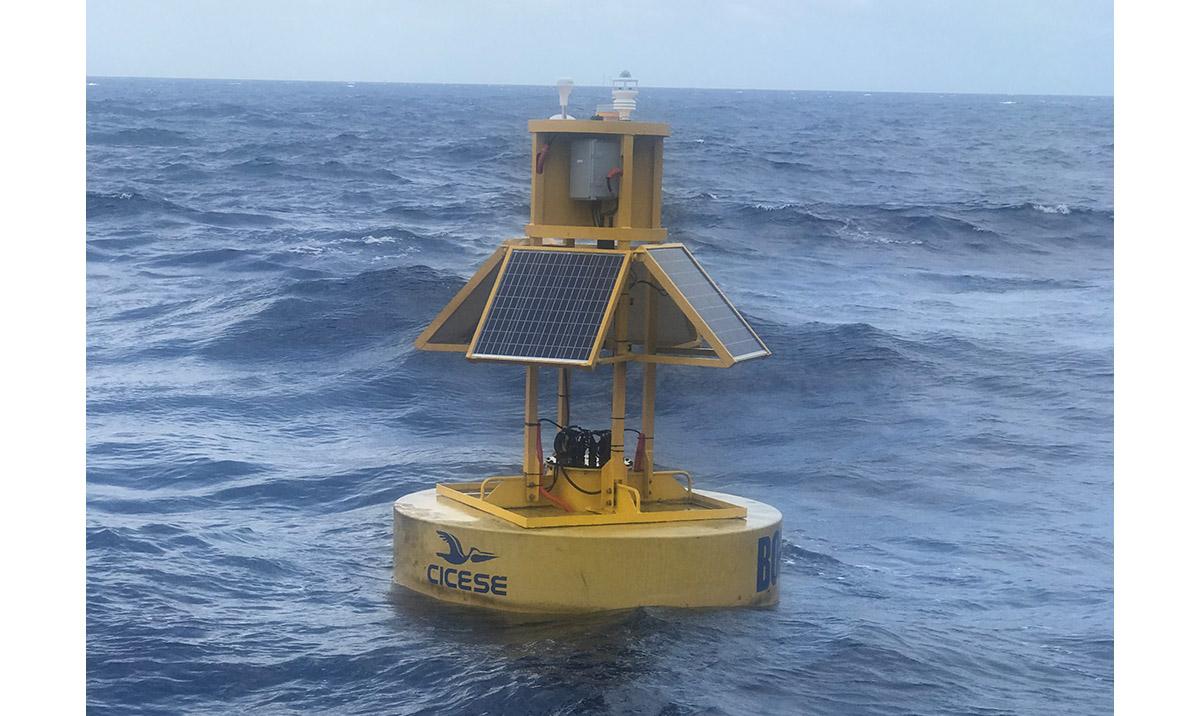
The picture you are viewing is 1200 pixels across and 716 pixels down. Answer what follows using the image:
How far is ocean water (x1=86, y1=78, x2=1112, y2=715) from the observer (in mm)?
12742

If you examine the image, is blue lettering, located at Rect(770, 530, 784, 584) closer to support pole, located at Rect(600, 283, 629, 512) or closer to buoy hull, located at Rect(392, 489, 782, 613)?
buoy hull, located at Rect(392, 489, 782, 613)

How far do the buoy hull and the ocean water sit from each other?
18cm

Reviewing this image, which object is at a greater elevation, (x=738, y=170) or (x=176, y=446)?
(x=738, y=170)

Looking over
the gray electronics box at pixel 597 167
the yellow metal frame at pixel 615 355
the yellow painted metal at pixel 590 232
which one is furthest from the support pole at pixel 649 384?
the gray electronics box at pixel 597 167

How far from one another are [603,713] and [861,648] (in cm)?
268

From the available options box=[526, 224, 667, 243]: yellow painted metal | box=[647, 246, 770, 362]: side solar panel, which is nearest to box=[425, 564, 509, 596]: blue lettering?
box=[647, 246, 770, 362]: side solar panel

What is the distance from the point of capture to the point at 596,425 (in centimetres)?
2298

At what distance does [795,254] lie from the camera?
40156mm

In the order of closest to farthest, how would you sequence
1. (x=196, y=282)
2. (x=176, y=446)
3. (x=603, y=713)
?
(x=603, y=713)
(x=176, y=446)
(x=196, y=282)

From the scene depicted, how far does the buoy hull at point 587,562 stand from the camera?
43.0 feet

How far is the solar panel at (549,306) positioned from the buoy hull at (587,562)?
1.38 m
